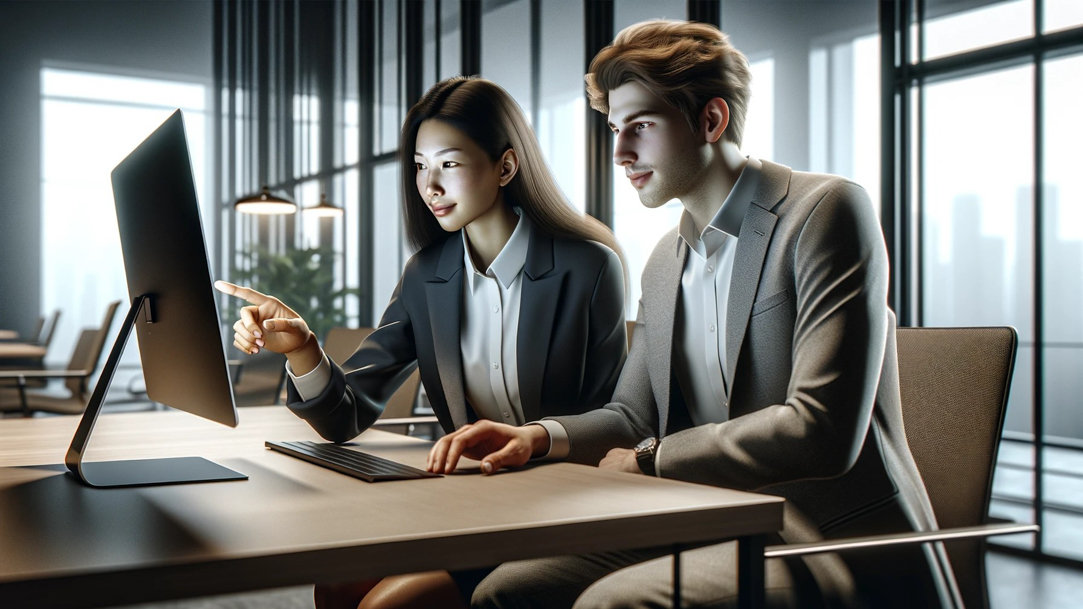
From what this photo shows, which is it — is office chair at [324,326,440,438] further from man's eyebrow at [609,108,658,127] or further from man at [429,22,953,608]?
man's eyebrow at [609,108,658,127]

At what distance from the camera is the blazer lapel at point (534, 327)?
1773 millimetres

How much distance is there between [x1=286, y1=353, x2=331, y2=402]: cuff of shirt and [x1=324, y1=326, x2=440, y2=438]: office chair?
432mm

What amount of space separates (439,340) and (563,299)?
0.27m

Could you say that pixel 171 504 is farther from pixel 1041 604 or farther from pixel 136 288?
pixel 1041 604

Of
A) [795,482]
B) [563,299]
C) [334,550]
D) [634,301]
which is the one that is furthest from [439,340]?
[634,301]

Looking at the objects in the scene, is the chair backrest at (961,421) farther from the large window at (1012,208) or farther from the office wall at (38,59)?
the office wall at (38,59)

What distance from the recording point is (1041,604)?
10.0 ft

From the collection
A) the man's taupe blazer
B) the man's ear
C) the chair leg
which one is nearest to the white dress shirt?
the man's taupe blazer

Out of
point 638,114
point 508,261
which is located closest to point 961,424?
point 638,114

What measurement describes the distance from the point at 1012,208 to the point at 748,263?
2.66 meters

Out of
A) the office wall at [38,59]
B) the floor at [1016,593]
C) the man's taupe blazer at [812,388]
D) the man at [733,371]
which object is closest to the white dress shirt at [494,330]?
the man at [733,371]

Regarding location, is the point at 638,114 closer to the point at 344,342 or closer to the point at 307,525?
the point at 307,525

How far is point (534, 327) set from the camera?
178cm

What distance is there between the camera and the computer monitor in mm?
1027
